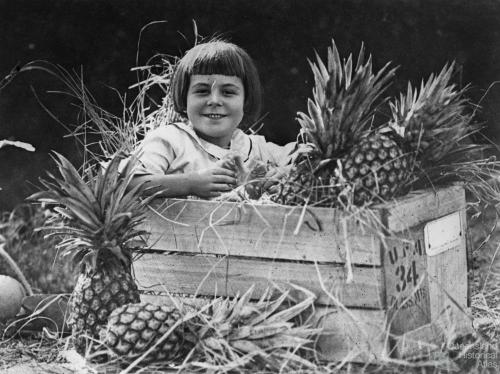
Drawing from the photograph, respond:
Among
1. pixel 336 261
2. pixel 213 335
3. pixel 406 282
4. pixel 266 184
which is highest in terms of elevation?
pixel 266 184

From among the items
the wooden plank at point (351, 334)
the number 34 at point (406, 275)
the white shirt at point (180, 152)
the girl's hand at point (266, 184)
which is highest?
the white shirt at point (180, 152)

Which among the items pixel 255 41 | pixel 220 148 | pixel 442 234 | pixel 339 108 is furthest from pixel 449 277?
pixel 255 41

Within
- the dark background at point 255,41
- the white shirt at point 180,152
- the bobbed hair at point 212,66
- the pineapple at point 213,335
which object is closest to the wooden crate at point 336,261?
the pineapple at point 213,335

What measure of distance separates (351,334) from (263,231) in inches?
17.0

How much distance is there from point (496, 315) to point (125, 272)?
161cm

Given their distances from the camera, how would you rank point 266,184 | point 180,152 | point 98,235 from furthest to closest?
point 180,152 < point 266,184 < point 98,235

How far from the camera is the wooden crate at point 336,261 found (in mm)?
2859

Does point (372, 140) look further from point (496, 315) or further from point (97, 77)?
point (97, 77)

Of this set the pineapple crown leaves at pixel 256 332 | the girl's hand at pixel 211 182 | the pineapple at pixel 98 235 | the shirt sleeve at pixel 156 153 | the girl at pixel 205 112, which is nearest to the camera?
the pineapple crown leaves at pixel 256 332

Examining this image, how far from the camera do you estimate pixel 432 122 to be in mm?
3084

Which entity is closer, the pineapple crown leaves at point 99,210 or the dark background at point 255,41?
the pineapple crown leaves at point 99,210

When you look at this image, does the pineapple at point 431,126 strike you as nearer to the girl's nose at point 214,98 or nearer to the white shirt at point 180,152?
the white shirt at point 180,152

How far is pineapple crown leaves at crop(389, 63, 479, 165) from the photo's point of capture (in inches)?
121

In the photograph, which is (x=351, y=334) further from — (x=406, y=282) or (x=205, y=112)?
(x=205, y=112)
